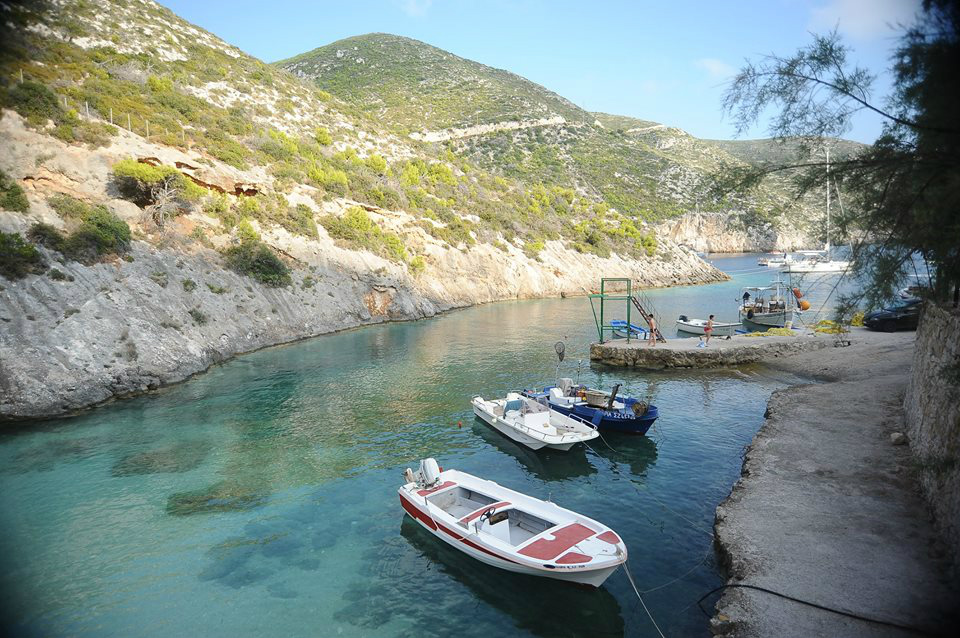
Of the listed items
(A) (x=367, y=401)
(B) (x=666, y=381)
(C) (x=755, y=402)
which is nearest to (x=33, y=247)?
(A) (x=367, y=401)

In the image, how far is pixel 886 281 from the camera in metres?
9.59

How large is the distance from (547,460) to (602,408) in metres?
3.76

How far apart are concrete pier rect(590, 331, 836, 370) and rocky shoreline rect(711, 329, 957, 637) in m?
11.3

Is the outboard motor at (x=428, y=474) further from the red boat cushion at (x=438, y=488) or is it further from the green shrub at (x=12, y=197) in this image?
the green shrub at (x=12, y=197)

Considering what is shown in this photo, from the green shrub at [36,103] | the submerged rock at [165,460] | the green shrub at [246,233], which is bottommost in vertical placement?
the submerged rock at [165,460]

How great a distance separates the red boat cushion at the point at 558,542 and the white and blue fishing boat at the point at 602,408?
8.68m

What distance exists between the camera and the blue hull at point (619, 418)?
2009cm

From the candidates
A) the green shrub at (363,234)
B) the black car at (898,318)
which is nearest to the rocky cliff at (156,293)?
the green shrub at (363,234)

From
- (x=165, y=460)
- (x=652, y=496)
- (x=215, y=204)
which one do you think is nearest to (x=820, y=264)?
(x=652, y=496)

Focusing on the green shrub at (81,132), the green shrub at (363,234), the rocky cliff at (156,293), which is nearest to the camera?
the rocky cliff at (156,293)

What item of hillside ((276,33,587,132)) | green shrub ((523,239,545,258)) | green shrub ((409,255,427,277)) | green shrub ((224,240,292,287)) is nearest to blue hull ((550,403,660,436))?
green shrub ((224,240,292,287))

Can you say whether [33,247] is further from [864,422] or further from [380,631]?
[864,422]

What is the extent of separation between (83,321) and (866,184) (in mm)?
32941

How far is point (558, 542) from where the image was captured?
11711 millimetres
